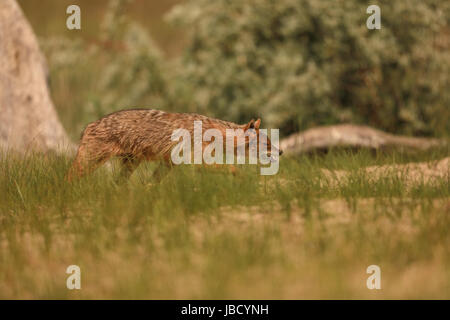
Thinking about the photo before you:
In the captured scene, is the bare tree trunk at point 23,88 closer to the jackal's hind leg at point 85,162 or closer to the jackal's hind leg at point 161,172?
the jackal's hind leg at point 85,162

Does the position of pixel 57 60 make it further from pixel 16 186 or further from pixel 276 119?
pixel 16 186

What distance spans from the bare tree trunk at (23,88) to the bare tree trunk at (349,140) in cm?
356

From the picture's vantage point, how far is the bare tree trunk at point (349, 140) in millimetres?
8828

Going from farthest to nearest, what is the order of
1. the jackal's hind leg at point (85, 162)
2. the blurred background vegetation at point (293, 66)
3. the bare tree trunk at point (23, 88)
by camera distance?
the blurred background vegetation at point (293, 66) < the bare tree trunk at point (23, 88) < the jackal's hind leg at point (85, 162)

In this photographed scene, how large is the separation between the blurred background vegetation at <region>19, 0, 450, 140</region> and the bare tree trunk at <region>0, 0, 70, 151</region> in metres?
2.80

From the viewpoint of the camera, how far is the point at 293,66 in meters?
10.2

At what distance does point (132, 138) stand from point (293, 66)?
489 cm

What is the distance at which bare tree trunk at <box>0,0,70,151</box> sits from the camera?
26.2 feet

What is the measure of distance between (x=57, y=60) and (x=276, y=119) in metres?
5.08

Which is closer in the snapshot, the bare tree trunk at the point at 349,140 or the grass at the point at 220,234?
the grass at the point at 220,234

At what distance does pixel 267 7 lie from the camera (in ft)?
34.2

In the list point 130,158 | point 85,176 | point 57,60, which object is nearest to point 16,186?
point 85,176

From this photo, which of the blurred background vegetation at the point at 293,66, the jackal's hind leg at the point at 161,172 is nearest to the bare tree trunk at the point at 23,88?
the jackal's hind leg at the point at 161,172

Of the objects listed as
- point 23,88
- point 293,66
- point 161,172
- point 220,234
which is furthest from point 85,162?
point 293,66
